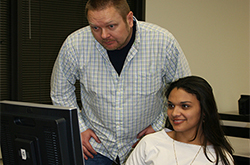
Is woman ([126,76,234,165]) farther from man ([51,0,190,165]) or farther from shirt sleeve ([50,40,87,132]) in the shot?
shirt sleeve ([50,40,87,132])

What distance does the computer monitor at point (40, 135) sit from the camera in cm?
95

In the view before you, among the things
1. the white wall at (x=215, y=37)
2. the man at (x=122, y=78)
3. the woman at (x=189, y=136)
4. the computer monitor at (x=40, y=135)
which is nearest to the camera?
the computer monitor at (x=40, y=135)

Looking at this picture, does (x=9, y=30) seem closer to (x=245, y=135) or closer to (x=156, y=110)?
(x=156, y=110)

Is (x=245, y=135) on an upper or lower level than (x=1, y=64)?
lower

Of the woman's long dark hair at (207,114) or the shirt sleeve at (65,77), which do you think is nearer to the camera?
the woman's long dark hair at (207,114)

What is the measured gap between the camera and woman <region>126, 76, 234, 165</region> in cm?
155

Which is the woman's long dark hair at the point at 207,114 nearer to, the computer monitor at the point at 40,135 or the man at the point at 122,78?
the man at the point at 122,78

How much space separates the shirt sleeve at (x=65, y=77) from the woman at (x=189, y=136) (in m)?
0.44

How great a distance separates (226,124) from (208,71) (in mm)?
955

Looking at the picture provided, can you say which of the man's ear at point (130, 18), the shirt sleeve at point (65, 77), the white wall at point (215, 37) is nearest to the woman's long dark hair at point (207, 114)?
the man's ear at point (130, 18)

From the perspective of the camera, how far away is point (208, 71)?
4.24 meters

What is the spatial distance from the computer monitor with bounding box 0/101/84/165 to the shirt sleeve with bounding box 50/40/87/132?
71 cm

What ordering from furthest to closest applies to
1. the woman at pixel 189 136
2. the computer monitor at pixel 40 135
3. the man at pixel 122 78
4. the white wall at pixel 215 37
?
1. the white wall at pixel 215 37
2. the man at pixel 122 78
3. the woman at pixel 189 136
4. the computer monitor at pixel 40 135

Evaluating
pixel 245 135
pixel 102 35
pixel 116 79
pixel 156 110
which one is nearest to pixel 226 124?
pixel 245 135
